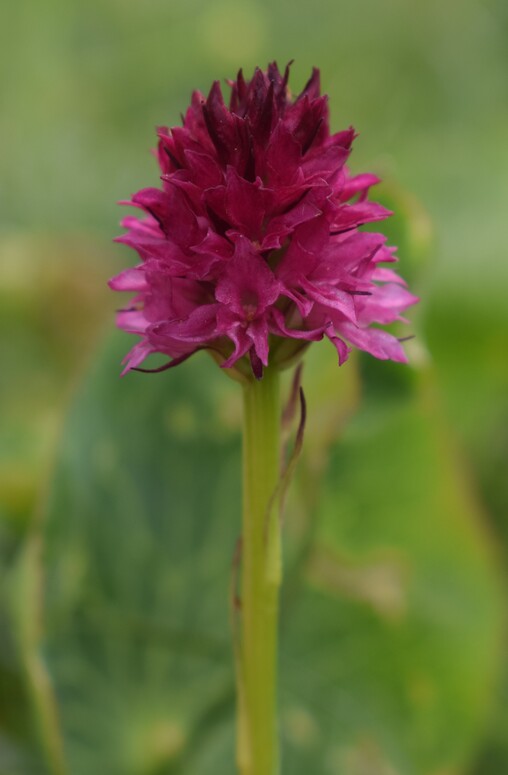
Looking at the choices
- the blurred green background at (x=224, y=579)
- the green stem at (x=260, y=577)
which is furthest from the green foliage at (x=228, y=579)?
the green stem at (x=260, y=577)

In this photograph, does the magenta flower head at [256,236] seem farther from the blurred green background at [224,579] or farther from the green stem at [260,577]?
the blurred green background at [224,579]

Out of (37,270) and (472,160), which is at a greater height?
(472,160)

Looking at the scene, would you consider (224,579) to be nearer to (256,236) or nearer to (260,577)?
(260,577)

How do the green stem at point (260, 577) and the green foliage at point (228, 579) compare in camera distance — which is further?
Answer: the green foliage at point (228, 579)

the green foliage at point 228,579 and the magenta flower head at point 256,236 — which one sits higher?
the magenta flower head at point 256,236

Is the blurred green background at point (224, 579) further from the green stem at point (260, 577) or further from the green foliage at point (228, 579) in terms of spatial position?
the green stem at point (260, 577)

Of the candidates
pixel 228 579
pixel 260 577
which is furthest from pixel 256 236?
pixel 228 579

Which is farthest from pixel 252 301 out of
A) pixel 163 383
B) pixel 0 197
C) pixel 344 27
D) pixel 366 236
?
pixel 344 27

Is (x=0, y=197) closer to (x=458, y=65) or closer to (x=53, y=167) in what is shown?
(x=53, y=167)
